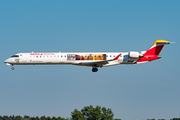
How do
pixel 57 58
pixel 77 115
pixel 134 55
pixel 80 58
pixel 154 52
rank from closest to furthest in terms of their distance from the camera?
pixel 57 58 < pixel 80 58 < pixel 134 55 < pixel 154 52 < pixel 77 115

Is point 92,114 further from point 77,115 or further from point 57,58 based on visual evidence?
point 57,58

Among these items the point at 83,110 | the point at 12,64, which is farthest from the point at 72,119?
the point at 12,64

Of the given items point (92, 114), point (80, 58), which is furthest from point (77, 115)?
point (80, 58)

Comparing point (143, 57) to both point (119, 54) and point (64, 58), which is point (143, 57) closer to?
point (119, 54)

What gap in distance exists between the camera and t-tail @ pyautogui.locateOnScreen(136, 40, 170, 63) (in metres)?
53.8

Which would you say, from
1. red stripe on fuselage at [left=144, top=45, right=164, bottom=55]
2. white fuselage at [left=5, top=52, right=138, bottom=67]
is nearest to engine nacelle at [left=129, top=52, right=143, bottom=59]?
white fuselage at [left=5, top=52, right=138, bottom=67]

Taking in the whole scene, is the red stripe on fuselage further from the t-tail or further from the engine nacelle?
the engine nacelle

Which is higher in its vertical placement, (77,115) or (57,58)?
(57,58)

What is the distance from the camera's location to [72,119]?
87500 millimetres

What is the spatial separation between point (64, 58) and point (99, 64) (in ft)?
18.6

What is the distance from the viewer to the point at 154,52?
5456cm

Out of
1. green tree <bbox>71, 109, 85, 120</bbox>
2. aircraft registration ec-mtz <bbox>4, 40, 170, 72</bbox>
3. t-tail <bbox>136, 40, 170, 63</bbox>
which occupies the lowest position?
green tree <bbox>71, 109, 85, 120</bbox>

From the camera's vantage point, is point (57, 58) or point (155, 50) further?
point (155, 50)

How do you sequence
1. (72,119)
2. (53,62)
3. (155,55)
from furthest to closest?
1. (72,119)
2. (155,55)
3. (53,62)
